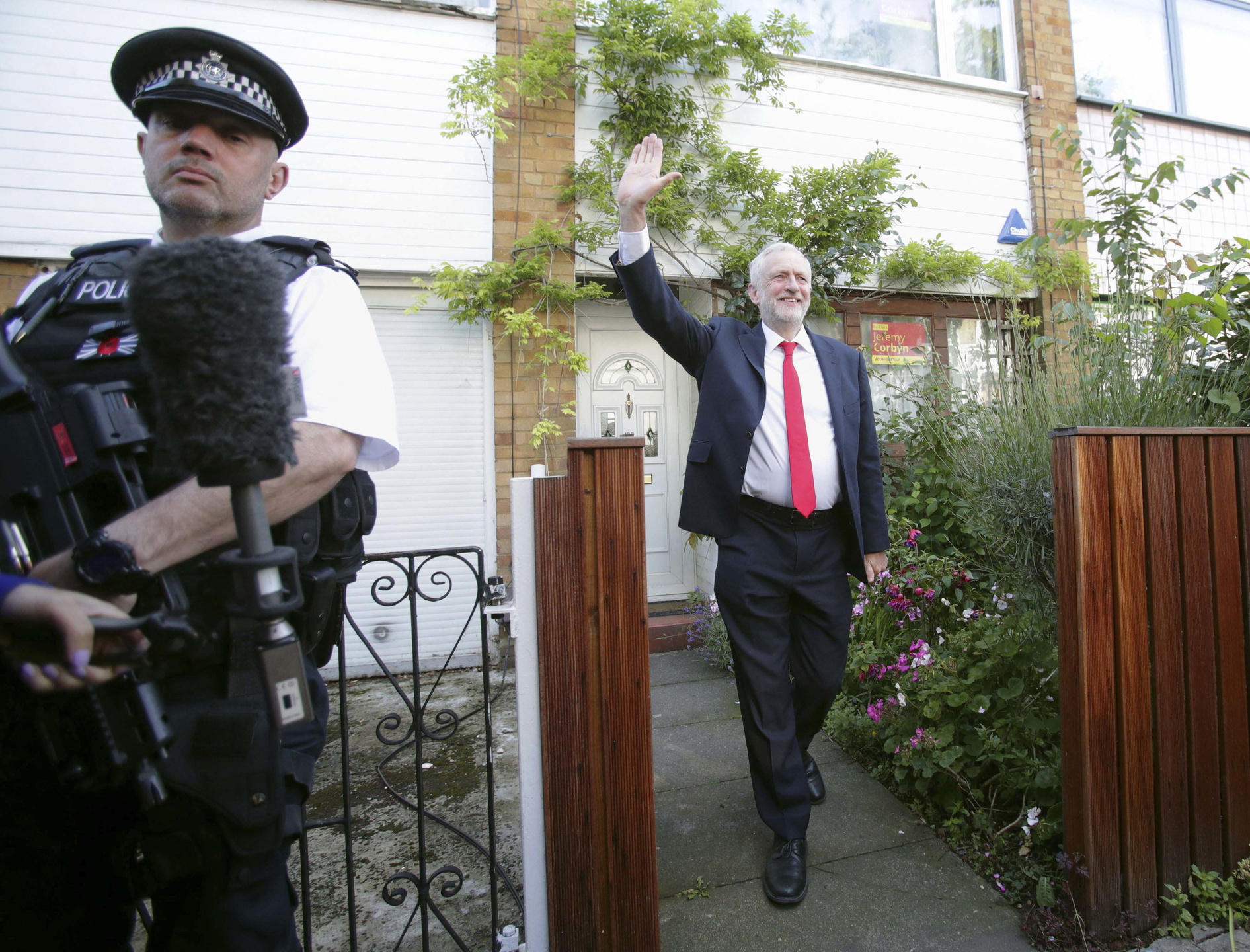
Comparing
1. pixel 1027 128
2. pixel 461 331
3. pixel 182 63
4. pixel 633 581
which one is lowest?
pixel 633 581

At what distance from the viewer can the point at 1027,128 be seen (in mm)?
5875

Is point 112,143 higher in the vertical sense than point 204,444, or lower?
higher

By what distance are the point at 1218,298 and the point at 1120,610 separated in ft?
4.28

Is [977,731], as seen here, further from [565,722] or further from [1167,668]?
[565,722]

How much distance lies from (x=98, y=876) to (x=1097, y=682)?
2.34 m

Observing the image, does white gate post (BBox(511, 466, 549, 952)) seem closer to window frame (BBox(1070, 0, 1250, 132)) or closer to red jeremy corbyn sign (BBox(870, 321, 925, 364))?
red jeremy corbyn sign (BBox(870, 321, 925, 364))

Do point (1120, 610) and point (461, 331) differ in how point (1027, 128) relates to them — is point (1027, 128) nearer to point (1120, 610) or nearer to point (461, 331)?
point (461, 331)

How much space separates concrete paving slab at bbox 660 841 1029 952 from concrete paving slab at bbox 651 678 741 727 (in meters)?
1.31

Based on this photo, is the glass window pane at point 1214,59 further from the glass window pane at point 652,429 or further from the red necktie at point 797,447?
the red necktie at point 797,447

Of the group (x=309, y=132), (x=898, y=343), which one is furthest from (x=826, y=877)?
(x=309, y=132)

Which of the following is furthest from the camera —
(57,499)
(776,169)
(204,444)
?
(776,169)

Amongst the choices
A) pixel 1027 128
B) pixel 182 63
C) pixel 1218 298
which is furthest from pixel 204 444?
pixel 1027 128

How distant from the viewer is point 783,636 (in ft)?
7.45

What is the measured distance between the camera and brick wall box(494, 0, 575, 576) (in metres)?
4.79
